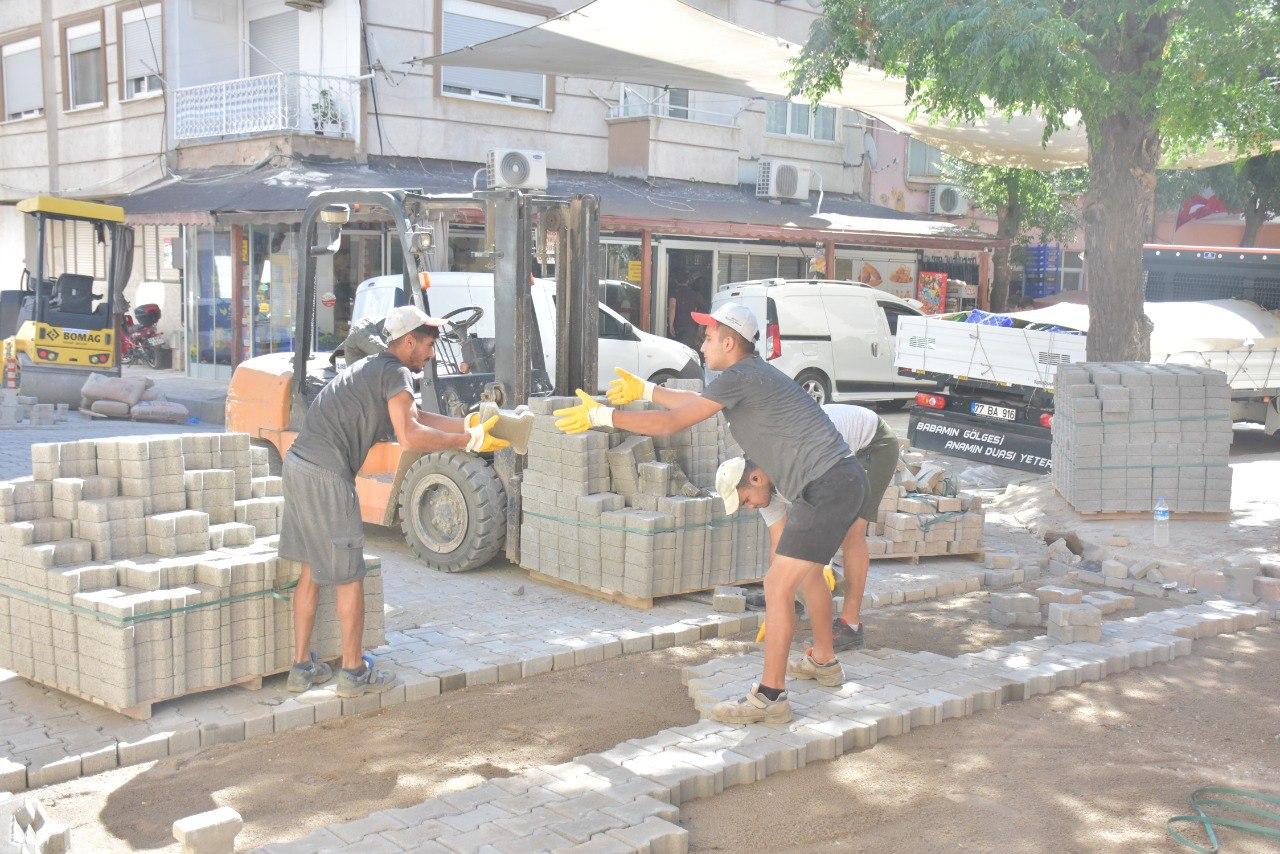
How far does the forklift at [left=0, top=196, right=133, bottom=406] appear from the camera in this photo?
17.0 m

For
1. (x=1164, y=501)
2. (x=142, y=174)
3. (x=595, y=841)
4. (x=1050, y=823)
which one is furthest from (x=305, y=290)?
(x=142, y=174)

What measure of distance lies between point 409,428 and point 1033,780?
10.1 ft

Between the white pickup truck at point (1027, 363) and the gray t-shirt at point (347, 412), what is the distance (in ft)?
26.6

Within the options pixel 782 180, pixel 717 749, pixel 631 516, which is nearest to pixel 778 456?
pixel 717 749

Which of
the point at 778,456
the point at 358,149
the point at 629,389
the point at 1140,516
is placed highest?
the point at 358,149

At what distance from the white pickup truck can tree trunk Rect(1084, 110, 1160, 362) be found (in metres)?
0.58

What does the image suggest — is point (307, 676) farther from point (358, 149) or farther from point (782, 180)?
point (782, 180)

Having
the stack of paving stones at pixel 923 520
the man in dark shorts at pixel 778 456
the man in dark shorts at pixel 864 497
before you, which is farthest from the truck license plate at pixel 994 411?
the man in dark shorts at pixel 778 456

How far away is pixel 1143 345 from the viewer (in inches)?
468

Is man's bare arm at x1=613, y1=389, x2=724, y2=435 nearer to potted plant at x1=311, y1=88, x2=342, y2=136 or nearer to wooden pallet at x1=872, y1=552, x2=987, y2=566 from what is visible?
wooden pallet at x1=872, y1=552, x2=987, y2=566

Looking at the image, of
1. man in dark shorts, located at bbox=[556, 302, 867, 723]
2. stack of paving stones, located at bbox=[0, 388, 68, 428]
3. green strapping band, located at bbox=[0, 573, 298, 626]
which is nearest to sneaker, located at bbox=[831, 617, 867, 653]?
man in dark shorts, located at bbox=[556, 302, 867, 723]

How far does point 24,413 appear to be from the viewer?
50.6 feet

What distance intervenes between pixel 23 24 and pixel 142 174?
6.51 metres

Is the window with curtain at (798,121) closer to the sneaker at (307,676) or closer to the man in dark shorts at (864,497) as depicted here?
the man in dark shorts at (864,497)
